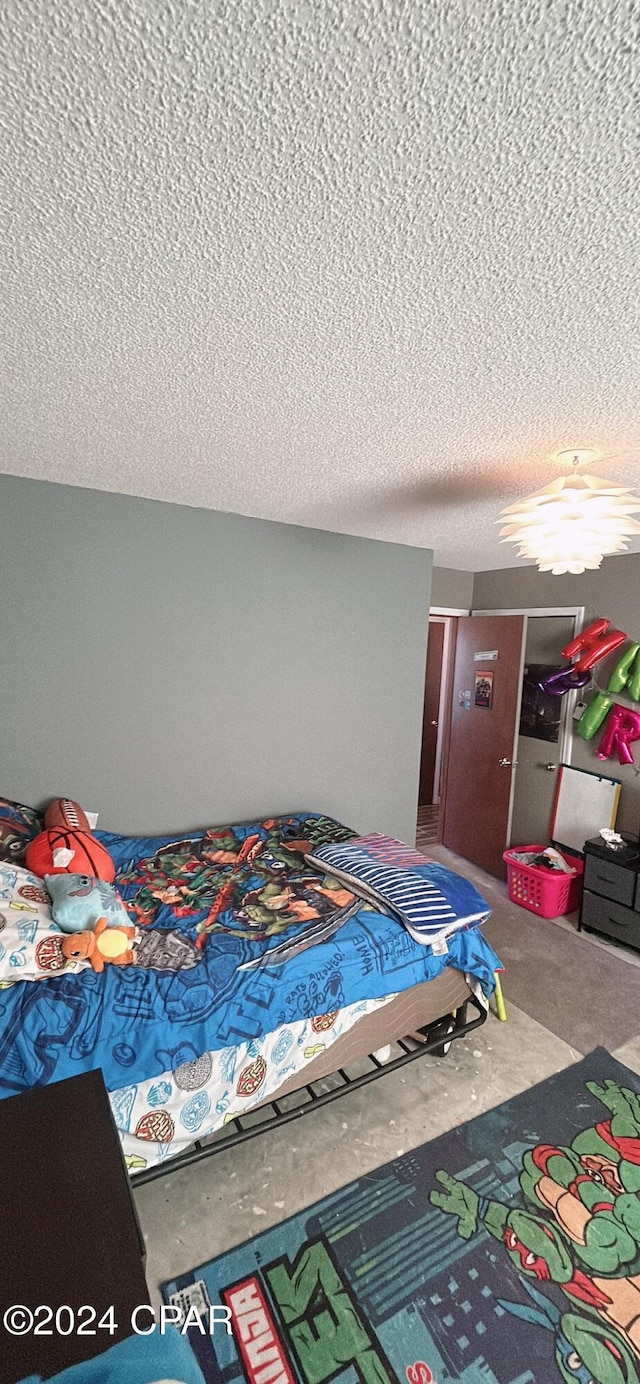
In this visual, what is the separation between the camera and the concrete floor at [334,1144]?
1678 mm

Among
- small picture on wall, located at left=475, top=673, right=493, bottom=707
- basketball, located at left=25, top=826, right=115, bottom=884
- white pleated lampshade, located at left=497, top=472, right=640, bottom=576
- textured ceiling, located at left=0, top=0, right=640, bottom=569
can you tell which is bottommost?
basketball, located at left=25, top=826, right=115, bottom=884

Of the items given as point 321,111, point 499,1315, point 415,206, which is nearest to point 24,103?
point 321,111

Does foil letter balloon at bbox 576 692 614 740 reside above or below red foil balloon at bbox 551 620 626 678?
below

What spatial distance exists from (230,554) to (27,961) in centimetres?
206

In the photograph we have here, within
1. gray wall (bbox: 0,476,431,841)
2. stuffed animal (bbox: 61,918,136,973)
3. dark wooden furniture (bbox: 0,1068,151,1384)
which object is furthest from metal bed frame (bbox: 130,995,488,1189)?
gray wall (bbox: 0,476,431,841)

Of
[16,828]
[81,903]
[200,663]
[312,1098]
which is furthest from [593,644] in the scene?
[16,828]

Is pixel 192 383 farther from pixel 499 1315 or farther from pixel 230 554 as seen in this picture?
pixel 499 1315

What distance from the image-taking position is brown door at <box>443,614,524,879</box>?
431cm

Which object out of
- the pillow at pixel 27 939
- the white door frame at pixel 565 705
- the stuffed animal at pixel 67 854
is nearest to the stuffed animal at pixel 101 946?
the pillow at pixel 27 939

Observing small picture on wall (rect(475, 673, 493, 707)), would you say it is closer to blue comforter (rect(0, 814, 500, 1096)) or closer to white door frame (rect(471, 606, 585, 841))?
white door frame (rect(471, 606, 585, 841))

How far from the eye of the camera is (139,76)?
2.16 feet

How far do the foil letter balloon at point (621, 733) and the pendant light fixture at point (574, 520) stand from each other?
2120mm

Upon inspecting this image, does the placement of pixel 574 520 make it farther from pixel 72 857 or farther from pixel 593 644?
pixel 593 644

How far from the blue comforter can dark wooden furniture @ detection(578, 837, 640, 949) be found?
1420 mm
